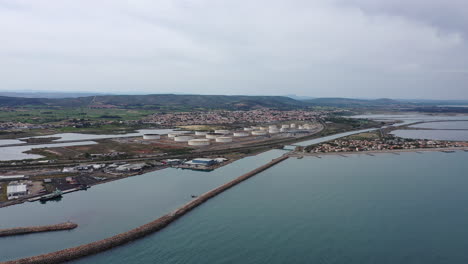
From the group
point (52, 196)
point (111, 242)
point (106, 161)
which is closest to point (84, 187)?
point (52, 196)

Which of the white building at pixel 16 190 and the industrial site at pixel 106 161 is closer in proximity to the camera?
the white building at pixel 16 190

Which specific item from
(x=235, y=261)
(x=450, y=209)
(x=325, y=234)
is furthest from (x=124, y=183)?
(x=450, y=209)

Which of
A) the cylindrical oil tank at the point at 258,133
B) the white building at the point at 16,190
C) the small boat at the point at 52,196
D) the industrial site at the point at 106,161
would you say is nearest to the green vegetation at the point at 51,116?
the industrial site at the point at 106,161

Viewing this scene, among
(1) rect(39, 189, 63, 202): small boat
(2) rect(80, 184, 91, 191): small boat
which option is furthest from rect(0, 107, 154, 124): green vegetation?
(1) rect(39, 189, 63, 202): small boat

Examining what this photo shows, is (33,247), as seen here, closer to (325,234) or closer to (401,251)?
(325,234)

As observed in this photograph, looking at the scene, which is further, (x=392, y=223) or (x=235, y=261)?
(x=392, y=223)

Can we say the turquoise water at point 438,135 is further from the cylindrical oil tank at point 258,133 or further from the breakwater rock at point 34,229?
the breakwater rock at point 34,229

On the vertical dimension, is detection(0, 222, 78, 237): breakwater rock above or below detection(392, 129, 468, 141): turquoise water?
below

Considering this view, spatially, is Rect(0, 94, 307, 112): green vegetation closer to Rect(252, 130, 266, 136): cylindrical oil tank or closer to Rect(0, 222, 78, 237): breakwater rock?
Rect(252, 130, 266, 136): cylindrical oil tank
